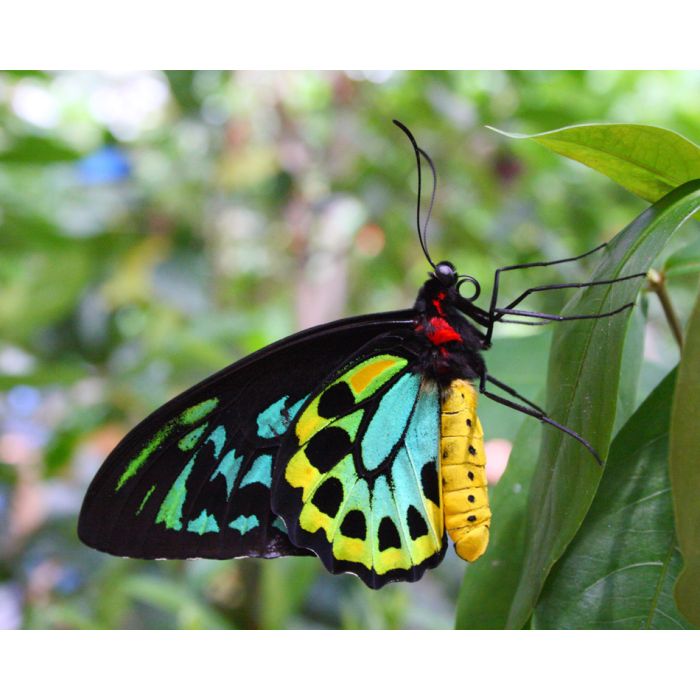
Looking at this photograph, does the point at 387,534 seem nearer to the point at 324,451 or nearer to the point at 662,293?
the point at 324,451

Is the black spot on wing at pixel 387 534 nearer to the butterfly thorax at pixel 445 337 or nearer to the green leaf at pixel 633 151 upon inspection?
the butterfly thorax at pixel 445 337

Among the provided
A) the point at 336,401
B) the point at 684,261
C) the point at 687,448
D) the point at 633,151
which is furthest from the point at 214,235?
the point at 687,448

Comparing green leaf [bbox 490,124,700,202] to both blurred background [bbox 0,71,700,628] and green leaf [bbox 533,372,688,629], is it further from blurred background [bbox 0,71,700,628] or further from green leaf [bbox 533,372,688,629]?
blurred background [bbox 0,71,700,628]

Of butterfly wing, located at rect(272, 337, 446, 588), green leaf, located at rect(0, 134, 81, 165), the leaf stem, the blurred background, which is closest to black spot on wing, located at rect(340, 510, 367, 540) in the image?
butterfly wing, located at rect(272, 337, 446, 588)

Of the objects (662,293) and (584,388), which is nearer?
(584,388)

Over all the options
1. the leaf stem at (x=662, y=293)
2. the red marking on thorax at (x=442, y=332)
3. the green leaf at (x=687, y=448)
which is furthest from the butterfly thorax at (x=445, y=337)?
the green leaf at (x=687, y=448)

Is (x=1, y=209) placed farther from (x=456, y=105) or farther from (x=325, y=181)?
(x=456, y=105)

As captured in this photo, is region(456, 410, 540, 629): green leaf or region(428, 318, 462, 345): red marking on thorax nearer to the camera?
region(456, 410, 540, 629): green leaf
